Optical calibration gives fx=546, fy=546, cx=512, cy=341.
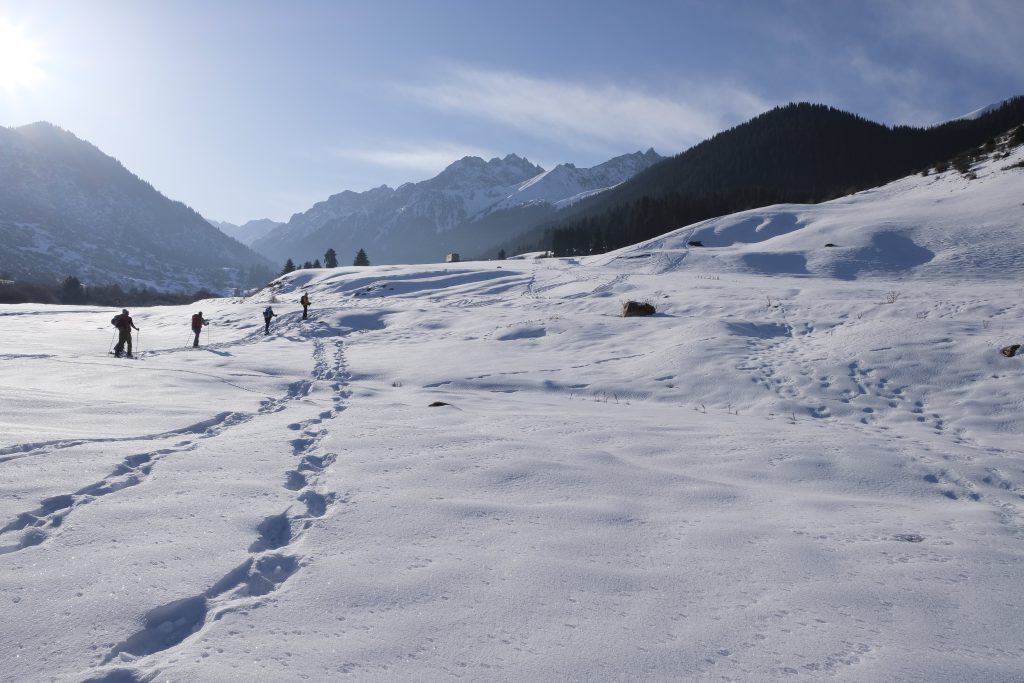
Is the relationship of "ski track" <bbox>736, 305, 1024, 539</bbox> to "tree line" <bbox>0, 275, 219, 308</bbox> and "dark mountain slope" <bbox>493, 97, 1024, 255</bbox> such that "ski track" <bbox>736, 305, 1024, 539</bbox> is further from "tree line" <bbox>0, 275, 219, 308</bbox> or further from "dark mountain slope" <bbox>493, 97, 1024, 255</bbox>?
"dark mountain slope" <bbox>493, 97, 1024, 255</bbox>

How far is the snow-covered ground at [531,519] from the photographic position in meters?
3.07

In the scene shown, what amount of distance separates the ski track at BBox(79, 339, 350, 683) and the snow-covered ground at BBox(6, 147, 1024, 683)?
0.02m

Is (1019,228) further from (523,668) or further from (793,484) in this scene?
(523,668)

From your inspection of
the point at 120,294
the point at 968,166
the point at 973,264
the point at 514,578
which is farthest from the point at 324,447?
the point at 120,294

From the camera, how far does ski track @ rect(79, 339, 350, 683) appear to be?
116 inches

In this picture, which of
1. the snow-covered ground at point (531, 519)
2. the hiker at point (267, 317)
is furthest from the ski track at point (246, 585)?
the hiker at point (267, 317)

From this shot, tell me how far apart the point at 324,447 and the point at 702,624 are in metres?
5.25

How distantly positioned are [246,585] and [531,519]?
2.28 meters

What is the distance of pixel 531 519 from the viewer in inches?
190

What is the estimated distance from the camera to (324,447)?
281 inches

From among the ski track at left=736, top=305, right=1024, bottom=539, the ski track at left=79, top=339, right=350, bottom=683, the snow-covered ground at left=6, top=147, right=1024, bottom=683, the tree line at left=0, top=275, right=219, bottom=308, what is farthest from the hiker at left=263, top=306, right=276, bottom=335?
the tree line at left=0, top=275, right=219, bottom=308

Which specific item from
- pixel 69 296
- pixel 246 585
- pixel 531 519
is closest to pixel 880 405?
pixel 531 519

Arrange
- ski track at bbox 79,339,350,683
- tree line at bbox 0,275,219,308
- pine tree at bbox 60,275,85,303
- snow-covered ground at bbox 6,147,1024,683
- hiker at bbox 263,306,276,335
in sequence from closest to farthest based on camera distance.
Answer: ski track at bbox 79,339,350,683, snow-covered ground at bbox 6,147,1024,683, hiker at bbox 263,306,276,335, tree line at bbox 0,275,219,308, pine tree at bbox 60,275,85,303

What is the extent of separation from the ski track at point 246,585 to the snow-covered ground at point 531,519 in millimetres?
19
